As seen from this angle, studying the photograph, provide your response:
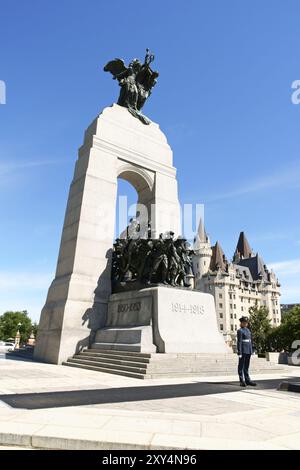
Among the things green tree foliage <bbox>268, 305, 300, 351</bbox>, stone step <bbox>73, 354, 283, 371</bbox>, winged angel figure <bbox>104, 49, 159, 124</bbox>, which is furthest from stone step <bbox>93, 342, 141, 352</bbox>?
green tree foliage <bbox>268, 305, 300, 351</bbox>

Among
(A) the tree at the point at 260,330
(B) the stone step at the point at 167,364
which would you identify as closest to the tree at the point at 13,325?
(A) the tree at the point at 260,330

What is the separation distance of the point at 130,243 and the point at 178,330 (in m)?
5.43

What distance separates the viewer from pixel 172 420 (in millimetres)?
4887

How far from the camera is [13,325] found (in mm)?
92688

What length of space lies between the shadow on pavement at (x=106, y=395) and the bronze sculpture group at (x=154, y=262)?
7795 mm

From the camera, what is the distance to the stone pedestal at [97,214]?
17.5 metres

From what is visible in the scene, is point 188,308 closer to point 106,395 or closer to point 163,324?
point 163,324

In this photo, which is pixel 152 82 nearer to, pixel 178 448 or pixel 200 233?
pixel 178 448

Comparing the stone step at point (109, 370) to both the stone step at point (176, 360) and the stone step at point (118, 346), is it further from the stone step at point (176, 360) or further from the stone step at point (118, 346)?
the stone step at point (118, 346)

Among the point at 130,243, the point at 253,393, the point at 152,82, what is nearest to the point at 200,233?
the point at 152,82

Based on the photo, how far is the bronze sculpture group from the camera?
55.2 ft

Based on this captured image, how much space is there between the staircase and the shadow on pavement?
7.56ft

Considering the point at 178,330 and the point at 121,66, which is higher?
the point at 121,66
